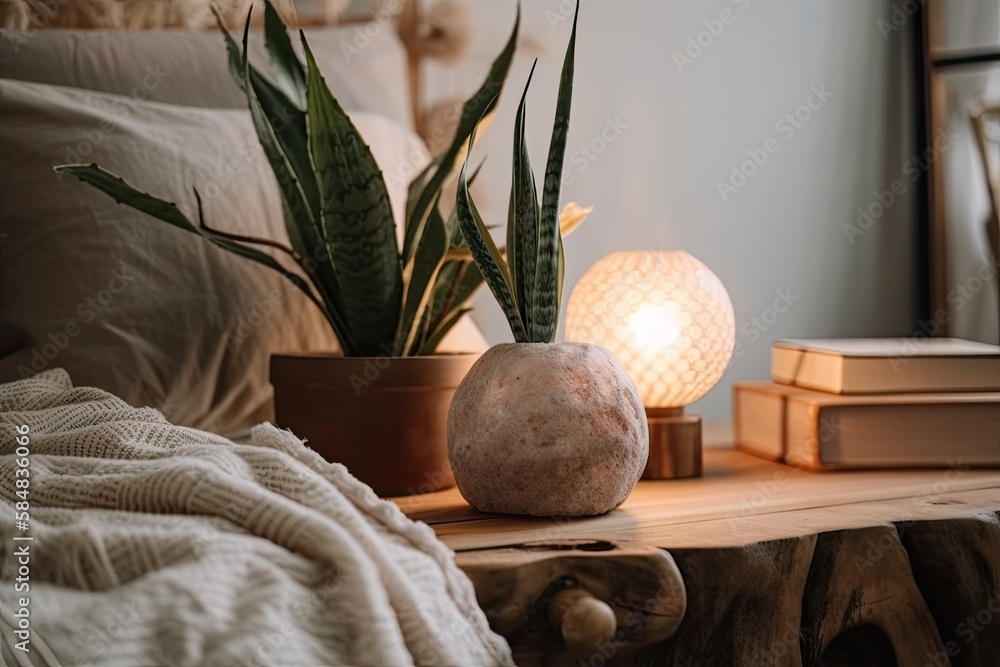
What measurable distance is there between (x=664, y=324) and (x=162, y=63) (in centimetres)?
76

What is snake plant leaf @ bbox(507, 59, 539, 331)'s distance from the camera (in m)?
0.77

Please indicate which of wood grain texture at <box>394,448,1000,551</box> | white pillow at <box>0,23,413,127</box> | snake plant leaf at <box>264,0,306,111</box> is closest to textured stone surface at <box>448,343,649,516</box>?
wood grain texture at <box>394,448,1000,551</box>

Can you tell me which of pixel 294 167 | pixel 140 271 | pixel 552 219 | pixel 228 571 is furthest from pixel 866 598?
pixel 140 271

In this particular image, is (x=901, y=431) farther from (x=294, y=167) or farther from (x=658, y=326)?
(x=294, y=167)

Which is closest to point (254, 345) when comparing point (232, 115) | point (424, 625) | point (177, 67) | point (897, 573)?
point (232, 115)

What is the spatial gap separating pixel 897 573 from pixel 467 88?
1.06m

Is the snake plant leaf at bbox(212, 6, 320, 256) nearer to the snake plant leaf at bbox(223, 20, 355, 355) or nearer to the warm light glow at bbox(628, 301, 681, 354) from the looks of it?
the snake plant leaf at bbox(223, 20, 355, 355)

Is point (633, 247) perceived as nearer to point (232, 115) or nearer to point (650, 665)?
point (232, 115)

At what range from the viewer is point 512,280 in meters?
0.79

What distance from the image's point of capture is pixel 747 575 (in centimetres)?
66

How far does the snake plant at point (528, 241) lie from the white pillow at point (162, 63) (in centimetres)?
61

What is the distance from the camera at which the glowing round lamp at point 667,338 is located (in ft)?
3.08

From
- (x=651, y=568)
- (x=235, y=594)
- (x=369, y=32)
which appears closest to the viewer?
(x=235, y=594)

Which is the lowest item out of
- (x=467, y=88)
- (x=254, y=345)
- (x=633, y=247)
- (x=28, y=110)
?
(x=254, y=345)
